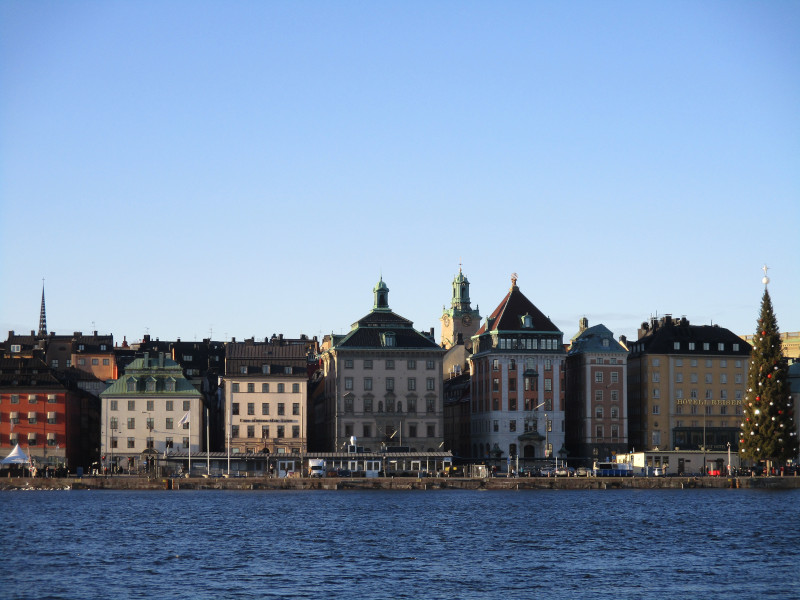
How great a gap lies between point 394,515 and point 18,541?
35.0 metres

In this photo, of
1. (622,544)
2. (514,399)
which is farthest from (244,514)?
(514,399)

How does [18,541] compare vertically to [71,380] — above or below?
below

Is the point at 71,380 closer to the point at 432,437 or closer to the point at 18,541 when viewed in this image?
the point at 432,437

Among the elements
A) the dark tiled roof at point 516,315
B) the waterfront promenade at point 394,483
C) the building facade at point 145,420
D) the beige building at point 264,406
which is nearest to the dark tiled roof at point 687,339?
the dark tiled roof at point 516,315

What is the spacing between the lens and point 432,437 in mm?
172125

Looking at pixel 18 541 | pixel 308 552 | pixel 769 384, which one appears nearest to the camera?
pixel 308 552

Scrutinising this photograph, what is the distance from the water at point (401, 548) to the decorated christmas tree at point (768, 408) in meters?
24.2

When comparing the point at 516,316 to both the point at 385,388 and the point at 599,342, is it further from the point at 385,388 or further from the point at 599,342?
the point at 385,388

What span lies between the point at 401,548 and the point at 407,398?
85.8m

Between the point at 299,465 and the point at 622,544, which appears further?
the point at 299,465

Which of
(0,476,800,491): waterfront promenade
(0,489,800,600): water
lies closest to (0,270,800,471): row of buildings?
(0,476,800,491): waterfront promenade

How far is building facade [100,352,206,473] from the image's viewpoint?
6531 inches

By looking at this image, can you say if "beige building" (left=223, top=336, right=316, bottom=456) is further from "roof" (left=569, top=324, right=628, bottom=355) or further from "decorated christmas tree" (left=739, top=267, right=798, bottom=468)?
"decorated christmas tree" (left=739, top=267, right=798, bottom=468)

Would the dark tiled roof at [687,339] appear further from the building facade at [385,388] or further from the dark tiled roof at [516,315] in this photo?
the building facade at [385,388]
